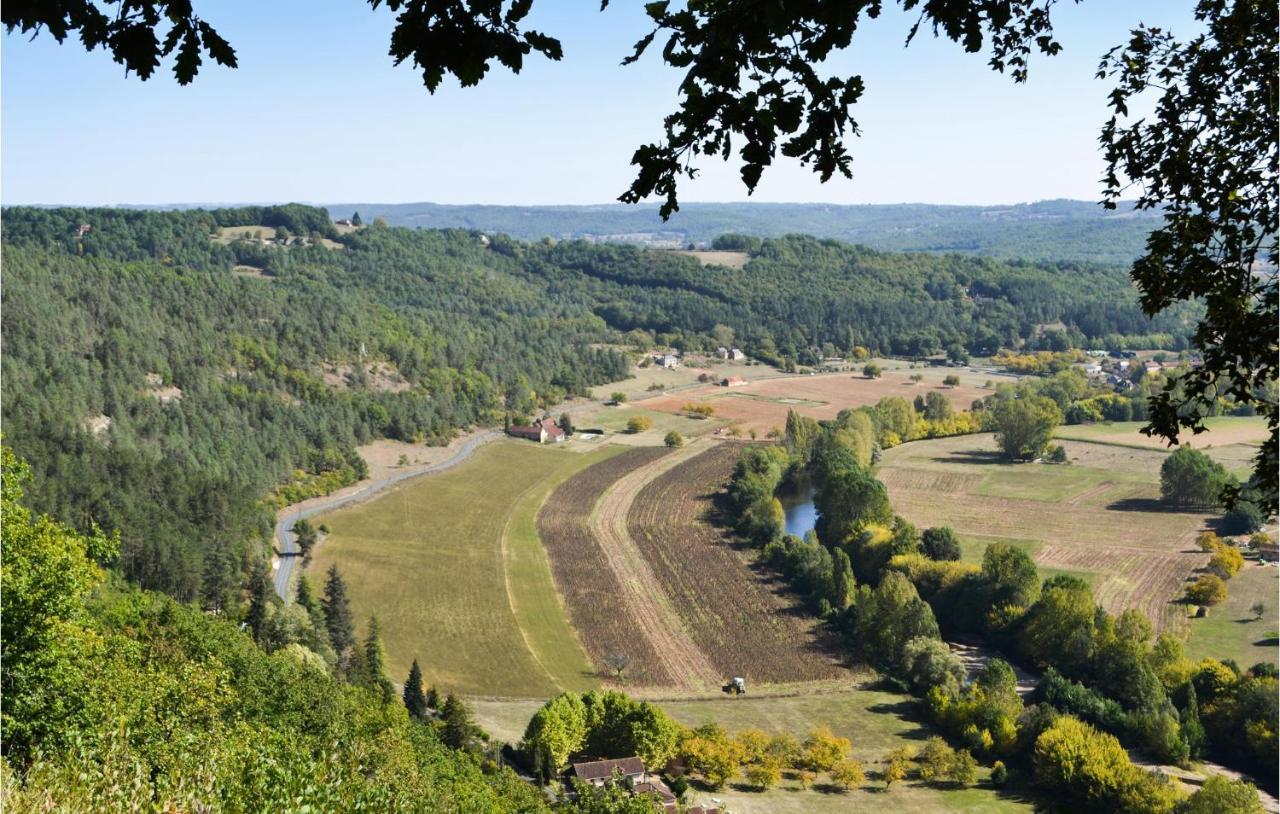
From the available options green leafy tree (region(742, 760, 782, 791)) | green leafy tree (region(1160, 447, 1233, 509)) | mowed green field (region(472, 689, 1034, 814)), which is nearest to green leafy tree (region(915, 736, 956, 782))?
mowed green field (region(472, 689, 1034, 814))

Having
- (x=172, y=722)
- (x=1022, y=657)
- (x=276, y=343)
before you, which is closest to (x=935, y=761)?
(x=1022, y=657)

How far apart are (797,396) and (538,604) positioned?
252 ft

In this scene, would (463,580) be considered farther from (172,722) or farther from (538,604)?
(172,722)

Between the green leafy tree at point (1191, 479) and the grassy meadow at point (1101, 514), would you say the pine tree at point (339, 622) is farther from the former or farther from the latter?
the green leafy tree at point (1191, 479)

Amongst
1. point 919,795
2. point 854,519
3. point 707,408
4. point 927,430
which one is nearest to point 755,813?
point 919,795

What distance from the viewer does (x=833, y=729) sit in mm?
44781

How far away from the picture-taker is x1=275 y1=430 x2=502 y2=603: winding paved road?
63625 mm

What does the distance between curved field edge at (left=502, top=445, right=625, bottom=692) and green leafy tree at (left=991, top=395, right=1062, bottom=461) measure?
4154 cm

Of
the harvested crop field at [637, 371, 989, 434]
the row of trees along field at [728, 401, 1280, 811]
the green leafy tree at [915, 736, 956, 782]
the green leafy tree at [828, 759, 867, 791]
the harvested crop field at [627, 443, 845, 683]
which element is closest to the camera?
the green leafy tree at [828, 759, 867, 791]

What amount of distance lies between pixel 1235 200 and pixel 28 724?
20.8 meters

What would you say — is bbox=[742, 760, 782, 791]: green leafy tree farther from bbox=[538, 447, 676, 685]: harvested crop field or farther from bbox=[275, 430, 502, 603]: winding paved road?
bbox=[275, 430, 502, 603]: winding paved road

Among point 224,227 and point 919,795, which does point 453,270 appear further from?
point 919,795

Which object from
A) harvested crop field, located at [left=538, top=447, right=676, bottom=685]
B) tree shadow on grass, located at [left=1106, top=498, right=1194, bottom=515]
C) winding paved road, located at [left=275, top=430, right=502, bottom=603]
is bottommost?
winding paved road, located at [left=275, top=430, right=502, bottom=603]

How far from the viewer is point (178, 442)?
8138 centimetres
